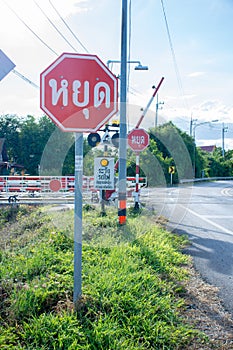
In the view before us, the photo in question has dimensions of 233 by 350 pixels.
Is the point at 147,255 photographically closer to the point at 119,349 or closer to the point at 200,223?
the point at 119,349

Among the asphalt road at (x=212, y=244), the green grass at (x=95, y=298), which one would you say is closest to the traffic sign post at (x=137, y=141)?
the asphalt road at (x=212, y=244)

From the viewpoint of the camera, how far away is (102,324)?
9.30 ft

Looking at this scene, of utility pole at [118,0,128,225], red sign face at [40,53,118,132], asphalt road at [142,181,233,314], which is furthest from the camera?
utility pole at [118,0,128,225]

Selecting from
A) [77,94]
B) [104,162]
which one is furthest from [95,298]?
[104,162]

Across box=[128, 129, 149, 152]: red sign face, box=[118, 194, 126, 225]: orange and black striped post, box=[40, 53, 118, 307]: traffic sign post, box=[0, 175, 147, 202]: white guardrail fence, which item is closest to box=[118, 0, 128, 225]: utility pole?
box=[118, 194, 126, 225]: orange and black striped post

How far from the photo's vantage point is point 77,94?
312cm

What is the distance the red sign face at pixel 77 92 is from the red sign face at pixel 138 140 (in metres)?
6.57

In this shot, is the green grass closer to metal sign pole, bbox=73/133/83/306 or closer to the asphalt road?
metal sign pole, bbox=73/133/83/306

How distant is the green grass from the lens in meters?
2.71

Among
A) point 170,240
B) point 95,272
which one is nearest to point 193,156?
point 170,240

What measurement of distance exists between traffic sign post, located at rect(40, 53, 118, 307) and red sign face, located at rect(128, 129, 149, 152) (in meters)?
6.53

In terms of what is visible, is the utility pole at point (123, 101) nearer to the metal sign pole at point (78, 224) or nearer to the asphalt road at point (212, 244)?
the asphalt road at point (212, 244)

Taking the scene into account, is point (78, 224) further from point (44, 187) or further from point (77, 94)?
point (44, 187)

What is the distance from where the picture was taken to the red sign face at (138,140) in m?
9.78
